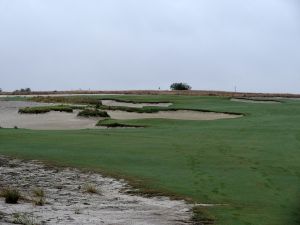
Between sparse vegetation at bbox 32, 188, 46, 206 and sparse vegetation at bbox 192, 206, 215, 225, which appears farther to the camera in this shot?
sparse vegetation at bbox 32, 188, 46, 206

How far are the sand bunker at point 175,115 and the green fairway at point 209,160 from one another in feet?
31.1

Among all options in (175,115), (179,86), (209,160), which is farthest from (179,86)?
(209,160)

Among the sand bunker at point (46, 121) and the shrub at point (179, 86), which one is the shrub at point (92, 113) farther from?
the shrub at point (179, 86)

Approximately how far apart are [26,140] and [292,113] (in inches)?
968

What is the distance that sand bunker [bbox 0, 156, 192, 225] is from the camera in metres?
12.4

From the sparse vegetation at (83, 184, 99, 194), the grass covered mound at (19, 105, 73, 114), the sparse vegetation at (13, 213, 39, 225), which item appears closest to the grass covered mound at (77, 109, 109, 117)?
the grass covered mound at (19, 105, 73, 114)

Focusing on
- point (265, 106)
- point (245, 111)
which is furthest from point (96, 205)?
point (265, 106)

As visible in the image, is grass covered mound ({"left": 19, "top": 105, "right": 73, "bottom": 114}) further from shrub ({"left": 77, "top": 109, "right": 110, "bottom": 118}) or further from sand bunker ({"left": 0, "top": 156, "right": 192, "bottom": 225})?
sand bunker ({"left": 0, "top": 156, "right": 192, "bottom": 225})

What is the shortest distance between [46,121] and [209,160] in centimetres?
2356

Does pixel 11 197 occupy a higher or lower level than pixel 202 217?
higher

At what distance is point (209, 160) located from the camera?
2111 cm

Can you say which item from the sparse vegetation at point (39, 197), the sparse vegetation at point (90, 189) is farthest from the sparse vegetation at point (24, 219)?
the sparse vegetation at point (90, 189)

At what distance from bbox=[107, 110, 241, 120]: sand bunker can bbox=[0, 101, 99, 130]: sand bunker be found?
11.0ft

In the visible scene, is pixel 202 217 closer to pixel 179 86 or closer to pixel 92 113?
pixel 92 113
